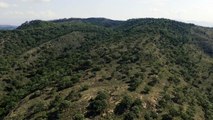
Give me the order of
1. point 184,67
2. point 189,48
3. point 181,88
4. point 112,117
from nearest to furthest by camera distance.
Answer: point 112,117 < point 181,88 < point 184,67 < point 189,48

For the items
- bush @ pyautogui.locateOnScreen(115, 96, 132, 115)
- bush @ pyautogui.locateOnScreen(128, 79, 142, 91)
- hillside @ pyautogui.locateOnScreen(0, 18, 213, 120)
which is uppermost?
bush @ pyautogui.locateOnScreen(115, 96, 132, 115)

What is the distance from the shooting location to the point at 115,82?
281ft

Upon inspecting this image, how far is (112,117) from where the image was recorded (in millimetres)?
62188

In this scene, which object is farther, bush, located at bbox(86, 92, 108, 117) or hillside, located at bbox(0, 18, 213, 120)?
hillside, located at bbox(0, 18, 213, 120)

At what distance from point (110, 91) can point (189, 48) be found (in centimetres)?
8382

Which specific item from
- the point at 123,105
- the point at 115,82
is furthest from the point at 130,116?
the point at 115,82

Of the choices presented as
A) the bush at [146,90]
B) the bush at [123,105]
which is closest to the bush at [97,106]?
the bush at [123,105]

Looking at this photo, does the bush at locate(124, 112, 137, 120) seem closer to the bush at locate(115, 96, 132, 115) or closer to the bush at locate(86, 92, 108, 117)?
the bush at locate(115, 96, 132, 115)

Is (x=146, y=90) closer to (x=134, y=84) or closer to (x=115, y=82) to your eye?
(x=134, y=84)

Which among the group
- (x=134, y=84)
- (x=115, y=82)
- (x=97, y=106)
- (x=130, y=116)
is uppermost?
(x=97, y=106)

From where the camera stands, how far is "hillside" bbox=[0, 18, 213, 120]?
66.5m

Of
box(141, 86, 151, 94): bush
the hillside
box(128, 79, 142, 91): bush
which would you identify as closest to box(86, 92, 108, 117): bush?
the hillside

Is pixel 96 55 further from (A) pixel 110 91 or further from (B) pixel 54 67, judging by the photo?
(A) pixel 110 91

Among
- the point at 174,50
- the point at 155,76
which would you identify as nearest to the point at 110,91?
the point at 155,76
